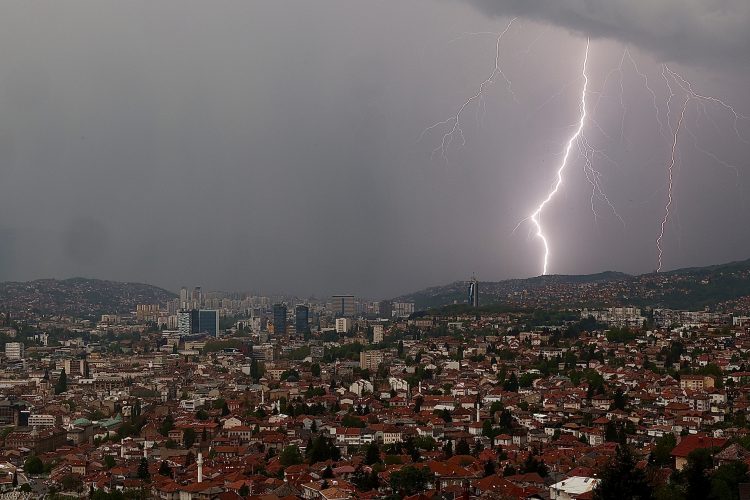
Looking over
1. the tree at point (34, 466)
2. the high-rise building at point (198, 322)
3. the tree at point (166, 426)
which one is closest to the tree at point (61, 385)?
the tree at point (166, 426)

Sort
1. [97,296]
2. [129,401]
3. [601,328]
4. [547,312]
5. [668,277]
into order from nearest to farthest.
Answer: [129,401], [601,328], [547,312], [668,277], [97,296]

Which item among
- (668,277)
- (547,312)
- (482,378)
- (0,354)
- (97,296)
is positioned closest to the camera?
(482,378)

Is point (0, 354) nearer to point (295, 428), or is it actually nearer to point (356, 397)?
point (356, 397)

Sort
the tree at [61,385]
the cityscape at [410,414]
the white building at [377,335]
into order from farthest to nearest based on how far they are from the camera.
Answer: the white building at [377,335]
the tree at [61,385]
the cityscape at [410,414]

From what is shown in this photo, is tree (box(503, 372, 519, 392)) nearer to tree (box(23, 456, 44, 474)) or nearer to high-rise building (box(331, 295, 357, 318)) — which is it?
tree (box(23, 456, 44, 474))

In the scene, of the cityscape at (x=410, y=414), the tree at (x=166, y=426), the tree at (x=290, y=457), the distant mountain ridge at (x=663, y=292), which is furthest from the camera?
the distant mountain ridge at (x=663, y=292)

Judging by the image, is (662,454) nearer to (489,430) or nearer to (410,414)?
(489,430)

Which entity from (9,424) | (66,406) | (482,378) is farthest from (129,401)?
(482,378)

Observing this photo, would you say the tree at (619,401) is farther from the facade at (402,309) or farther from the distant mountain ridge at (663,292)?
the facade at (402,309)
